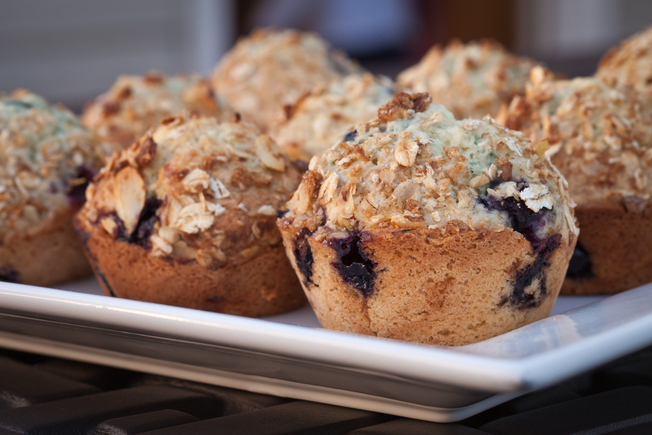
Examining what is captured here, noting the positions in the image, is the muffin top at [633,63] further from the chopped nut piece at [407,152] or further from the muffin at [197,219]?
the muffin at [197,219]

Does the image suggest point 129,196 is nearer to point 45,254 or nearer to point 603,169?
point 45,254

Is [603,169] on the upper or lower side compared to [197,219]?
upper

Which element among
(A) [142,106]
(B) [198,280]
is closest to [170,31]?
(A) [142,106]

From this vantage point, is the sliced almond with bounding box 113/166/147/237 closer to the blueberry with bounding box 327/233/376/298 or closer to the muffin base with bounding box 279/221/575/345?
Result: the muffin base with bounding box 279/221/575/345

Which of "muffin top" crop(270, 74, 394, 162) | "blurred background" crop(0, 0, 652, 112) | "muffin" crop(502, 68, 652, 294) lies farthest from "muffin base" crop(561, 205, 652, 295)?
"blurred background" crop(0, 0, 652, 112)

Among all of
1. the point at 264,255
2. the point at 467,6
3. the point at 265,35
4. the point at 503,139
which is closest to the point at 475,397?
the point at 503,139

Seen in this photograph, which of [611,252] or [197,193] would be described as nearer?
[197,193]
